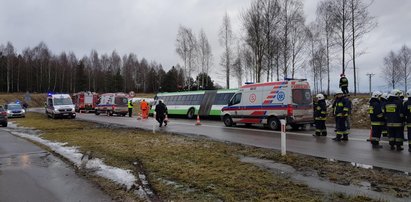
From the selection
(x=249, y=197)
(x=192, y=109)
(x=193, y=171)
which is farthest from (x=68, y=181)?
(x=192, y=109)

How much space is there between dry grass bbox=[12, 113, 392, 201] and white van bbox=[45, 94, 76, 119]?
20840mm

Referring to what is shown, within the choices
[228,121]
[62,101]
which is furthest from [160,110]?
[62,101]

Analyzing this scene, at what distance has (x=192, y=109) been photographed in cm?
3023

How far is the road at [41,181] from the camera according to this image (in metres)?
6.11

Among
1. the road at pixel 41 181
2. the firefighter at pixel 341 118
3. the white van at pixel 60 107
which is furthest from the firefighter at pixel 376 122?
the white van at pixel 60 107

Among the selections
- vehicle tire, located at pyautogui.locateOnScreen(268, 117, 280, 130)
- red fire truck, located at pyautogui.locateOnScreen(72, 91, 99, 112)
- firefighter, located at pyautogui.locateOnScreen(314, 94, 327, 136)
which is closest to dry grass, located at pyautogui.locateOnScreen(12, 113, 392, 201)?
firefighter, located at pyautogui.locateOnScreen(314, 94, 327, 136)

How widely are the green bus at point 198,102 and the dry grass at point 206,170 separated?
1481cm

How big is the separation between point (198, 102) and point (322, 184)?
2353cm

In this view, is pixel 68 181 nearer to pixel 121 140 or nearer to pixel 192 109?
pixel 121 140

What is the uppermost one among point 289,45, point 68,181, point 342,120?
point 289,45

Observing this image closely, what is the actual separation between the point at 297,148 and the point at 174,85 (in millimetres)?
80429

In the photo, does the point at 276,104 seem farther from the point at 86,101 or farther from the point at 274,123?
the point at 86,101

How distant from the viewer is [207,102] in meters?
28.8

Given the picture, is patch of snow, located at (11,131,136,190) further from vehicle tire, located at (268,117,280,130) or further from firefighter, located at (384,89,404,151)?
vehicle tire, located at (268,117,280,130)
